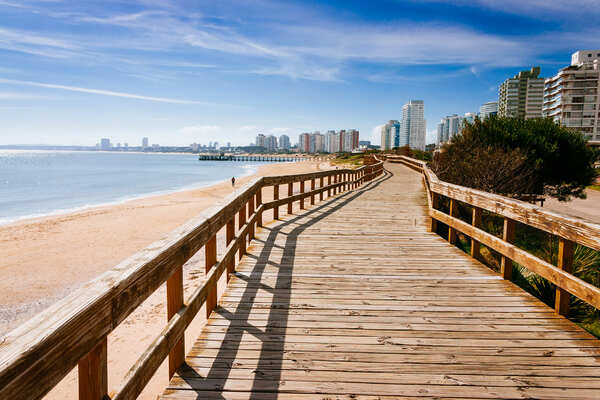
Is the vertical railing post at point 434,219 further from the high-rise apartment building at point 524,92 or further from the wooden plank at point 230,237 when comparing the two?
the high-rise apartment building at point 524,92

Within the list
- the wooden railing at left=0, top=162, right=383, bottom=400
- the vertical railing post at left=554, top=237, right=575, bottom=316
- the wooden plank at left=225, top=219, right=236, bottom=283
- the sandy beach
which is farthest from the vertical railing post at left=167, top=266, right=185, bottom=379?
the vertical railing post at left=554, top=237, right=575, bottom=316

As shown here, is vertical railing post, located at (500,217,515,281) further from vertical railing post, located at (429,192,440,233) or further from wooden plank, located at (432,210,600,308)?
vertical railing post, located at (429,192,440,233)

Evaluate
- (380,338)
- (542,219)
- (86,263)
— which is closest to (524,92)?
(86,263)

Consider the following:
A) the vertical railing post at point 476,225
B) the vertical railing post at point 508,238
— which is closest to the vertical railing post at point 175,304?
the vertical railing post at point 508,238

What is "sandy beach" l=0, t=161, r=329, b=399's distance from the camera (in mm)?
6492

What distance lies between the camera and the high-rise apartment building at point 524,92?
14388 cm

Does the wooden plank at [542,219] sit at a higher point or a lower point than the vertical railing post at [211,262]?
higher

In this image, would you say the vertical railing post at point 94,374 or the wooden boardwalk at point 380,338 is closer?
the vertical railing post at point 94,374

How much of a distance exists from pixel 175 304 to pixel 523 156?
672 inches

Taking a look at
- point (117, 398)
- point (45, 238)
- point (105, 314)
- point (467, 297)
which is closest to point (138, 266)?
point (105, 314)

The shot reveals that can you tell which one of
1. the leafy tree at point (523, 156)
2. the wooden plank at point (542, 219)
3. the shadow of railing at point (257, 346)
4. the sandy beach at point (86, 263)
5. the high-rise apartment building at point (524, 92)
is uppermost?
the high-rise apartment building at point (524, 92)

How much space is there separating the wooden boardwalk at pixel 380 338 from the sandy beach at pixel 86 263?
8.00 ft

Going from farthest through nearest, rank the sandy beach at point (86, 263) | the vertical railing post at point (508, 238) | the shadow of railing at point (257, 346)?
the sandy beach at point (86, 263) < the vertical railing post at point (508, 238) < the shadow of railing at point (257, 346)

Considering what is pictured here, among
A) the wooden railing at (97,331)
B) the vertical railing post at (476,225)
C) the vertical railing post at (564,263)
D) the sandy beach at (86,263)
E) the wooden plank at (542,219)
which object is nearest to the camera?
the wooden railing at (97,331)
